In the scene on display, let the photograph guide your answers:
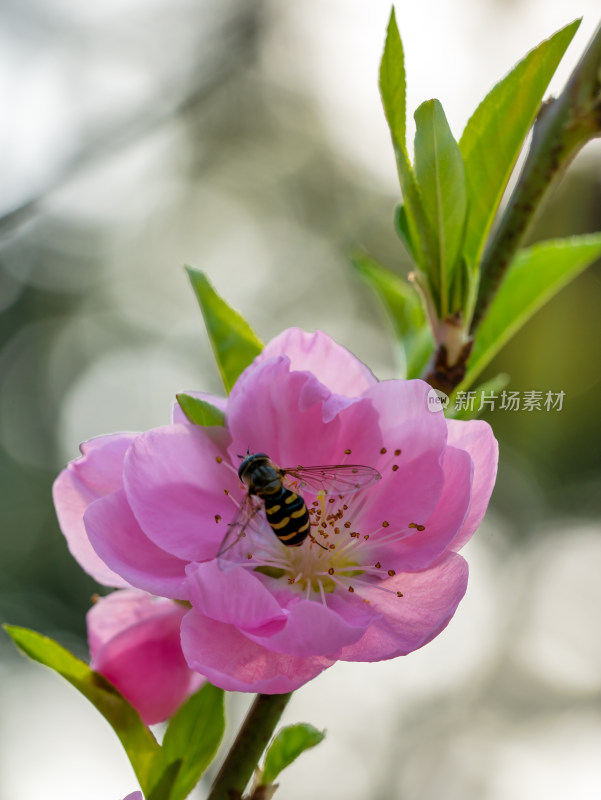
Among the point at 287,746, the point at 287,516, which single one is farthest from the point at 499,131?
the point at 287,746

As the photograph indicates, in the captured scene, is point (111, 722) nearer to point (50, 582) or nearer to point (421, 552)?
point (421, 552)

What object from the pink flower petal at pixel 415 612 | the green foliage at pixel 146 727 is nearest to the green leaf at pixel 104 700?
the green foliage at pixel 146 727

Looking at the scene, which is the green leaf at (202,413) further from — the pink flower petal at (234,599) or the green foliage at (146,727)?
the green foliage at (146,727)

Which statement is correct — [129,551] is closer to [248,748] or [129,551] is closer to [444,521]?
[248,748]

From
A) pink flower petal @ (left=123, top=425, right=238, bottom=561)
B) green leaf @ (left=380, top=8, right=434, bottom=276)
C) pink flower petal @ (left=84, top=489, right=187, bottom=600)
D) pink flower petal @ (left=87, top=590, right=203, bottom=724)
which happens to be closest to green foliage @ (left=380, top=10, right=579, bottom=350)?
green leaf @ (left=380, top=8, right=434, bottom=276)

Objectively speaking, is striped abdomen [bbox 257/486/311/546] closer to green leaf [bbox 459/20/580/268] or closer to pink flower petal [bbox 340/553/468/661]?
pink flower petal [bbox 340/553/468/661]

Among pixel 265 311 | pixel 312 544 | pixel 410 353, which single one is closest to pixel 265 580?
pixel 312 544
